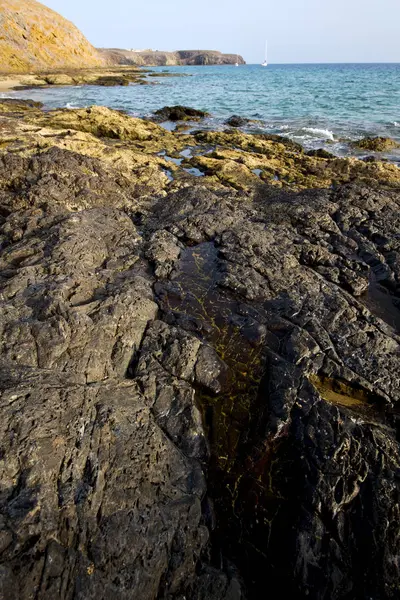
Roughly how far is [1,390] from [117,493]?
7.05 ft

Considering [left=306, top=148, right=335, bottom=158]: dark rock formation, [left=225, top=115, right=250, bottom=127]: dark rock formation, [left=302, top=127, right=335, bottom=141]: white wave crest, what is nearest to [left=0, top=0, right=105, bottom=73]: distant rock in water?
[left=225, top=115, right=250, bottom=127]: dark rock formation

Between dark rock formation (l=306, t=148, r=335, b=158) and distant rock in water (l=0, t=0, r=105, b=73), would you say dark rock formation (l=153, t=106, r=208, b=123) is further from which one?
distant rock in water (l=0, t=0, r=105, b=73)

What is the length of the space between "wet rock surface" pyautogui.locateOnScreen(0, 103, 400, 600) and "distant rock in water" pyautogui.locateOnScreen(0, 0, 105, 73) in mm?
93712

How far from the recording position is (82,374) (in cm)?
564

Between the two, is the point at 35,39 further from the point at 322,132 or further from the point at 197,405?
the point at 197,405

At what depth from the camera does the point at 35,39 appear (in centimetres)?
8769

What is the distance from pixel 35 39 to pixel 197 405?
117893 millimetres

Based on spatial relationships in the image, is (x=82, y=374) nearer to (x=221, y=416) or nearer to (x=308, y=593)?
(x=221, y=416)

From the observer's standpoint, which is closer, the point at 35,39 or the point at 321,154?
the point at 321,154

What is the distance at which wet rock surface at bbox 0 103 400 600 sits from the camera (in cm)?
376

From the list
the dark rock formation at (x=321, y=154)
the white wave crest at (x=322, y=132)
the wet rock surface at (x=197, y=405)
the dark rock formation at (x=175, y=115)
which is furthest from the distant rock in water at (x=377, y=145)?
the dark rock formation at (x=175, y=115)

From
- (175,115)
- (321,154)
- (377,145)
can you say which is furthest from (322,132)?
(175,115)

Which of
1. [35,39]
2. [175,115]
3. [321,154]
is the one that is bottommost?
[321,154]

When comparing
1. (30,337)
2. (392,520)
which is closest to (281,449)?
(392,520)
